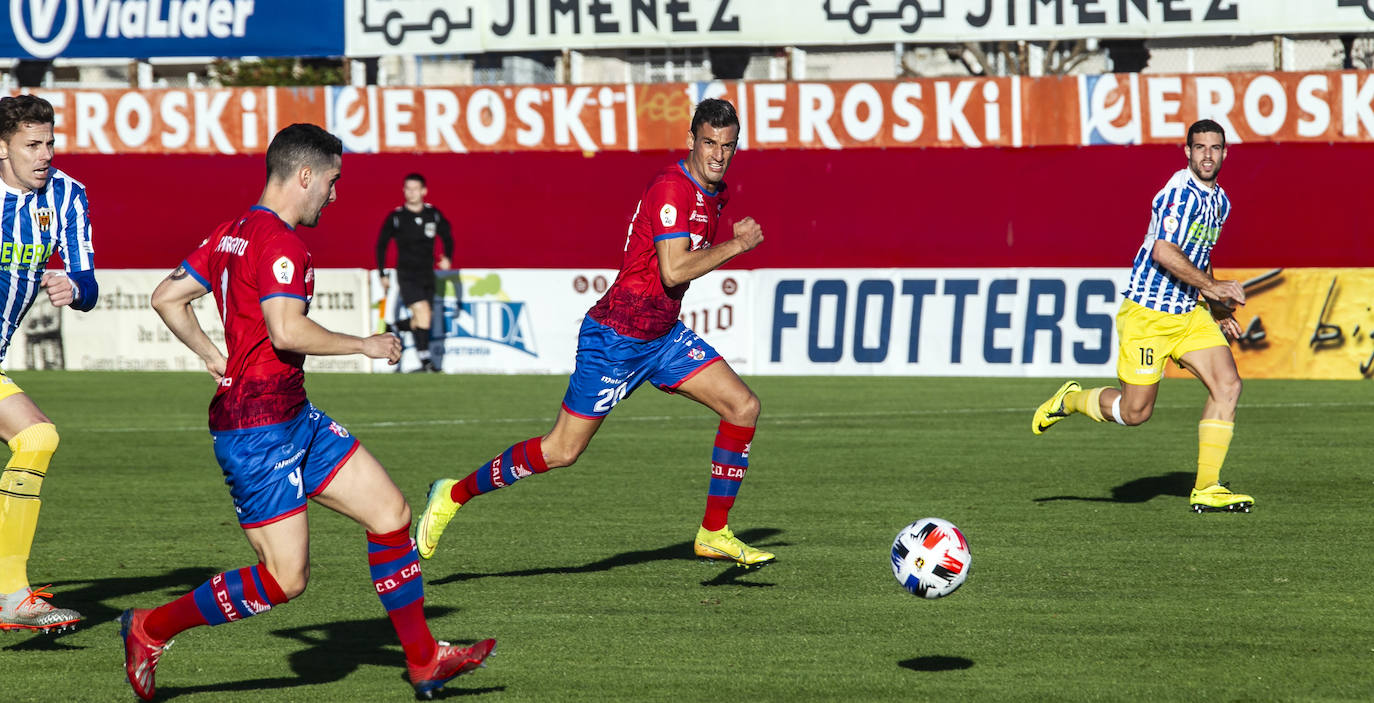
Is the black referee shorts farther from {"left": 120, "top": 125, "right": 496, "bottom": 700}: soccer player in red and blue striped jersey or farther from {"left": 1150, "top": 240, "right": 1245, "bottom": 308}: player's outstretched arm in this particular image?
{"left": 120, "top": 125, "right": 496, "bottom": 700}: soccer player in red and blue striped jersey

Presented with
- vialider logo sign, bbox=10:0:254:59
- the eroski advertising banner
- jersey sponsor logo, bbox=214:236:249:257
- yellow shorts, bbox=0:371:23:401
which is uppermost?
vialider logo sign, bbox=10:0:254:59

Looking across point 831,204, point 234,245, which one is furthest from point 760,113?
point 234,245

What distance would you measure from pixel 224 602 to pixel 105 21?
2211 cm

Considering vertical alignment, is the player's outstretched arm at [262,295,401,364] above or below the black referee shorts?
below

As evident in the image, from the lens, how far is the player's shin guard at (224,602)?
17.1 ft

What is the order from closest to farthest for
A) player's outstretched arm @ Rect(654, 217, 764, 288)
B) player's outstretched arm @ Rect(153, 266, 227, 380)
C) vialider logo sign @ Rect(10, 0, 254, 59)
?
1. player's outstretched arm @ Rect(153, 266, 227, 380)
2. player's outstretched arm @ Rect(654, 217, 764, 288)
3. vialider logo sign @ Rect(10, 0, 254, 59)

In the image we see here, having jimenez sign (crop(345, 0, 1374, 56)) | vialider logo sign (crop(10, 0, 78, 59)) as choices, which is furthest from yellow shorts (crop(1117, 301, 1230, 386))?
vialider logo sign (crop(10, 0, 78, 59))

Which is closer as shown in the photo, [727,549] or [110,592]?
[110,592]

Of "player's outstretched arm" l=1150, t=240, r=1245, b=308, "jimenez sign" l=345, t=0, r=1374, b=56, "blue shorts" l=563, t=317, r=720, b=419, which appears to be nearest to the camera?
"blue shorts" l=563, t=317, r=720, b=419

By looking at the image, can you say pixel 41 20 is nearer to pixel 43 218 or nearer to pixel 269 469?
pixel 43 218

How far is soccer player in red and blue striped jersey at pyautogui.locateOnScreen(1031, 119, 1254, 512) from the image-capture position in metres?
9.16

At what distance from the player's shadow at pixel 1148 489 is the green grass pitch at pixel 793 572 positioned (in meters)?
0.04

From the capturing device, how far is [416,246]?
1928 cm

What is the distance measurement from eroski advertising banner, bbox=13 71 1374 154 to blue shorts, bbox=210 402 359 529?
16.3m
